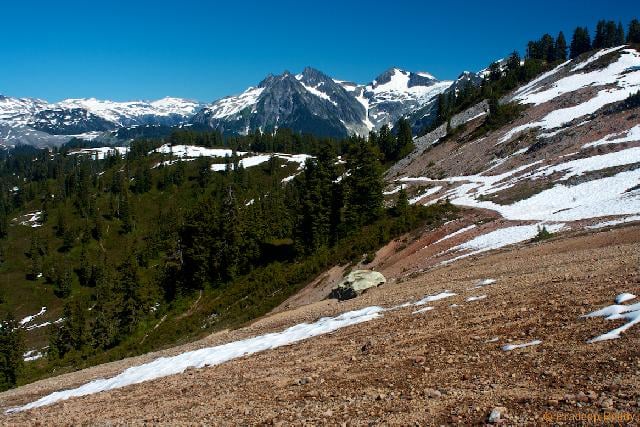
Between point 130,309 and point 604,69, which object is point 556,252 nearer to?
point 130,309

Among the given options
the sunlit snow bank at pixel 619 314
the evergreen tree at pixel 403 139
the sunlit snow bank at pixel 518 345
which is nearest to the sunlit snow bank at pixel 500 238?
the sunlit snow bank at pixel 619 314

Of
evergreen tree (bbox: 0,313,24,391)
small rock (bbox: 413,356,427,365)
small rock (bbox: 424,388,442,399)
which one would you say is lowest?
evergreen tree (bbox: 0,313,24,391)

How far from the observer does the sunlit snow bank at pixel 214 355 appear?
21844 millimetres

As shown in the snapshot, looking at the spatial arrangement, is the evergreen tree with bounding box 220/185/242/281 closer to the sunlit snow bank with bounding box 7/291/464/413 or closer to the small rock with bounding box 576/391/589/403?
the sunlit snow bank with bounding box 7/291/464/413

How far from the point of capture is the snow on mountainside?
39938mm

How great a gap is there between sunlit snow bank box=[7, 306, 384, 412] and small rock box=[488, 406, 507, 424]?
41.1ft

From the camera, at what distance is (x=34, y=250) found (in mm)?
196625

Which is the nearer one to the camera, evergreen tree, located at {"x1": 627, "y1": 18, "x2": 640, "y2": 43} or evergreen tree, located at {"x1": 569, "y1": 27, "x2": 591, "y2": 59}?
evergreen tree, located at {"x1": 627, "y1": 18, "x2": 640, "y2": 43}

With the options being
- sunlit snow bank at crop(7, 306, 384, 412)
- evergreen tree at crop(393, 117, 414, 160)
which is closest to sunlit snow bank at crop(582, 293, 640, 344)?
sunlit snow bank at crop(7, 306, 384, 412)

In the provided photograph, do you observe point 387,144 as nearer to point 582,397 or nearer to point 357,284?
point 357,284

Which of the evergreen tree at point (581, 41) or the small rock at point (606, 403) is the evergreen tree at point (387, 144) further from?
the small rock at point (606, 403)

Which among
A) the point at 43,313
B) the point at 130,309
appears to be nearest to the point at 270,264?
the point at 130,309

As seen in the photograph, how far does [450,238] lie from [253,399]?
33.4 metres

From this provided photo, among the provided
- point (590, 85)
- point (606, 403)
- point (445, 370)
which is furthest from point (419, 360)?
point (590, 85)
